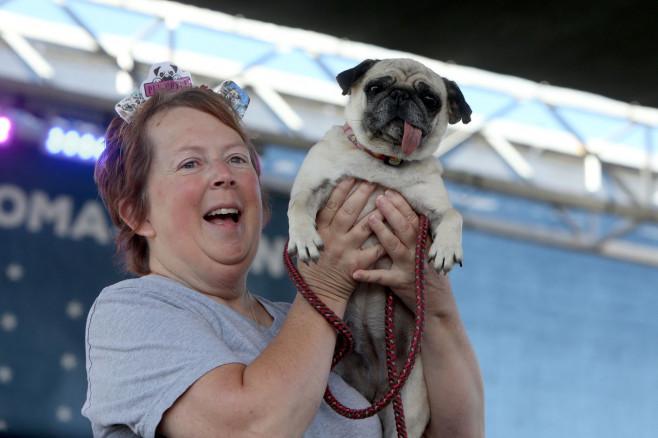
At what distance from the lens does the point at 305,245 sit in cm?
172

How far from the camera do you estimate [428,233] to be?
6.21 feet

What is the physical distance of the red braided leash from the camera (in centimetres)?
153

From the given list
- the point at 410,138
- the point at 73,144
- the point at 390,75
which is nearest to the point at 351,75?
the point at 390,75

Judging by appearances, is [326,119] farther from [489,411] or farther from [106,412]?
[106,412]

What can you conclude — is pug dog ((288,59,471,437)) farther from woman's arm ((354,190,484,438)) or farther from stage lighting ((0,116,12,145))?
stage lighting ((0,116,12,145))

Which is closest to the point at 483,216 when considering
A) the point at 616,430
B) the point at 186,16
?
the point at 616,430

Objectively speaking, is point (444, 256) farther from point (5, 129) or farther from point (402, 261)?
point (5, 129)

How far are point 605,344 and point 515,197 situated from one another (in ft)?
4.16

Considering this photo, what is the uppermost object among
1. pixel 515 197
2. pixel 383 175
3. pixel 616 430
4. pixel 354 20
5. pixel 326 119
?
pixel 354 20

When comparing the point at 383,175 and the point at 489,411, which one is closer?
the point at 383,175

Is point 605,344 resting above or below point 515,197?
below

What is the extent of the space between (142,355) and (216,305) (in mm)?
269

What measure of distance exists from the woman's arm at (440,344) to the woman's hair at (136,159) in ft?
1.35

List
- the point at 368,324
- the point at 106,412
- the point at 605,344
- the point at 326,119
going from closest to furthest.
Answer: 1. the point at 106,412
2. the point at 368,324
3. the point at 326,119
4. the point at 605,344
